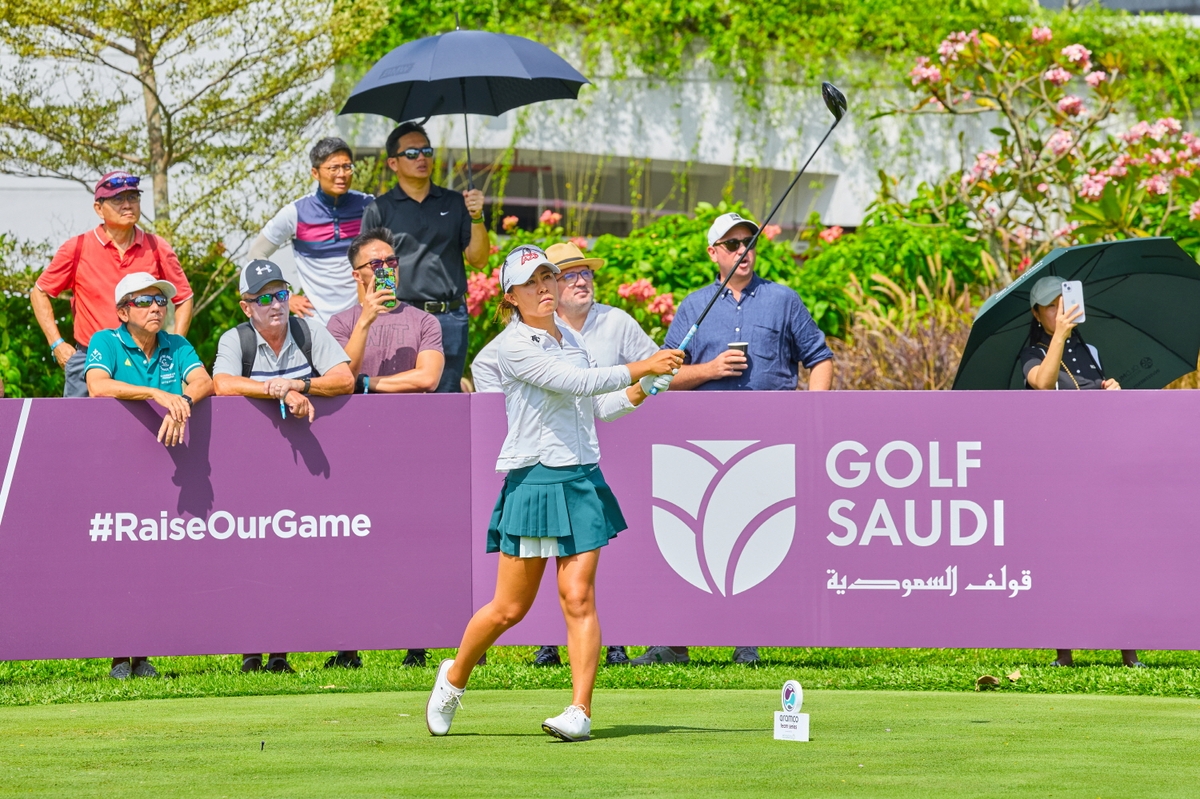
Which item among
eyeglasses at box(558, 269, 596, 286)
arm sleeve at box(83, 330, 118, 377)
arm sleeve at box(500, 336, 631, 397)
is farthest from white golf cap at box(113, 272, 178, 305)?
arm sleeve at box(500, 336, 631, 397)

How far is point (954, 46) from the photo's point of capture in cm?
1385

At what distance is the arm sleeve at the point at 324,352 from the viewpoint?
7547mm

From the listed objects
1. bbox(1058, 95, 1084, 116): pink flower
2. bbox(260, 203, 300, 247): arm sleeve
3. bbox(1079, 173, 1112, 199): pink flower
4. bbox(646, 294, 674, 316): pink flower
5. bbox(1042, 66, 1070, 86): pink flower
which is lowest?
bbox(646, 294, 674, 316): pink flower

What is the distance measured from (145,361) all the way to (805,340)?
331cm

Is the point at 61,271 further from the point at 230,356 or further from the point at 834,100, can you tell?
the point at 834,100

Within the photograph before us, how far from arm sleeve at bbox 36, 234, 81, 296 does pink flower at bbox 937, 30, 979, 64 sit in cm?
831

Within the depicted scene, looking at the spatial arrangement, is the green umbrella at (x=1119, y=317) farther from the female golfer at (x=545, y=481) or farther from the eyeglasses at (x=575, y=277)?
the female golfer at (x=545, y=481)

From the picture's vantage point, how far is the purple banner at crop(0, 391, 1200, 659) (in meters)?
7.38

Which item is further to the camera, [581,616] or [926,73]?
[926,73]

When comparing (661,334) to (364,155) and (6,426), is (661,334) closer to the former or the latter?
(364,155)

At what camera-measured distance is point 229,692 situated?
22.6 feet

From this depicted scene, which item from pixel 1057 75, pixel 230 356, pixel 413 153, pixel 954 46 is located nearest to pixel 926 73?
pixel 954 46

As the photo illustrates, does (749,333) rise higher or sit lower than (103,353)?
higher

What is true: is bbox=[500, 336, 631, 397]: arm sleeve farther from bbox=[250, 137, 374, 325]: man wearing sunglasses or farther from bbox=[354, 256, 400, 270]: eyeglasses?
bbox=[250, 137, 374, 325]: man wearing sunglasses
